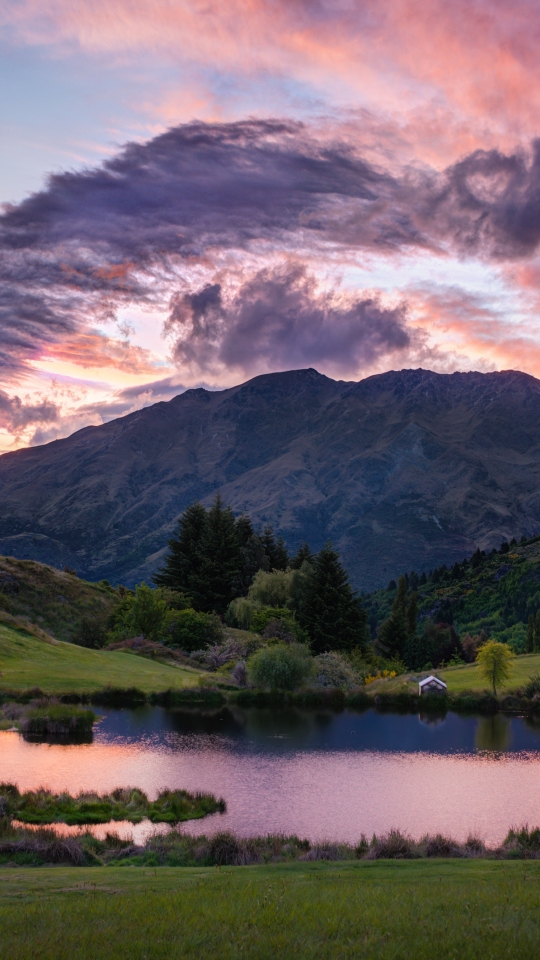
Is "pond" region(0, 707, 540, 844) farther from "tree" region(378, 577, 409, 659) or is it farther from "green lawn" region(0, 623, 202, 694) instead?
"tree" region(378, 577, 409, 659)

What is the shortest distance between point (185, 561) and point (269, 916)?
94258 mm

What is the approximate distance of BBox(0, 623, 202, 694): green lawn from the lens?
53.1 metres

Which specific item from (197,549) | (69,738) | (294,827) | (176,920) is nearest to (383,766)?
(294,827)

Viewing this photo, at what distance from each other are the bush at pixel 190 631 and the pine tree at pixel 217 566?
67.2 ft

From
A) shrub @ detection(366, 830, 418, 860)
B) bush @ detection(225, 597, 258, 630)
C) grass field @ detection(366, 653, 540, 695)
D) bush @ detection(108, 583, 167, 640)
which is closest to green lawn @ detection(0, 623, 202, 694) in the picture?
bush @ detection(108, 583, 167, 640)

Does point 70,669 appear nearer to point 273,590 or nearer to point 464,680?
point 464,680

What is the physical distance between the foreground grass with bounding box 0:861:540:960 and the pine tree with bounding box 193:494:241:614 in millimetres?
83422

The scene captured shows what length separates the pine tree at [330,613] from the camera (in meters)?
84.2

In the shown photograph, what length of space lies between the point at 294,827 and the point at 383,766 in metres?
14.1

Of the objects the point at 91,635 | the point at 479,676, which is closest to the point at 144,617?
the point at 91,635

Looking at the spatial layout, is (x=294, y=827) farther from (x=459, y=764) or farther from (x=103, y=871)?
(x=459, y=764)

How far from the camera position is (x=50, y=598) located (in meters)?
81.5

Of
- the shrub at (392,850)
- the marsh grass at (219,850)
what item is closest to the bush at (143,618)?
the marsh grass at (219,850)

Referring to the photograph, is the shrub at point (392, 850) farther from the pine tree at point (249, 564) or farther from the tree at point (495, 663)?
the pine tree at point (249, 564)
